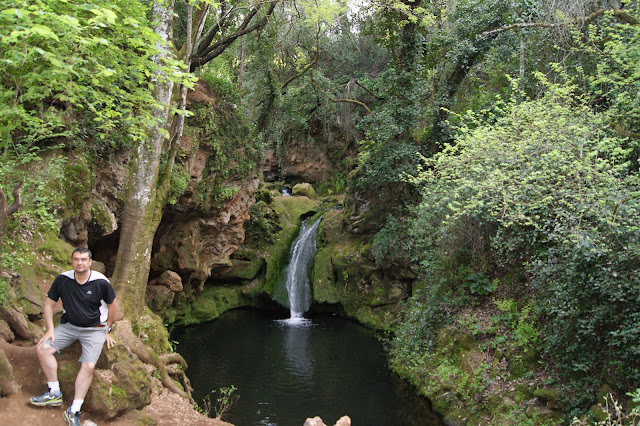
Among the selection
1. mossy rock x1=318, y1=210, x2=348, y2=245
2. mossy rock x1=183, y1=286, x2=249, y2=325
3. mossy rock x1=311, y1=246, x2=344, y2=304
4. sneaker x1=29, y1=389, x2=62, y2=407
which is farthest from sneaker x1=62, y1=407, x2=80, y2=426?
mossy rock x1=318, y1=210, x2=348, y2=245

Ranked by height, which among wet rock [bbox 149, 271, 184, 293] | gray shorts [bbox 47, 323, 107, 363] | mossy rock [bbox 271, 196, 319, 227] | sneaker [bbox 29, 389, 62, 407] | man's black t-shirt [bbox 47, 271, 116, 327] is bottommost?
sneaker [bbox 29, 389, 62, 407]

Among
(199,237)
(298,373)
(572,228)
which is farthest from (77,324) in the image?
(199,237)

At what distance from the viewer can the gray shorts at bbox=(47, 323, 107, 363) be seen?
4922 mm

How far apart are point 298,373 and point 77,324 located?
25.9 ft

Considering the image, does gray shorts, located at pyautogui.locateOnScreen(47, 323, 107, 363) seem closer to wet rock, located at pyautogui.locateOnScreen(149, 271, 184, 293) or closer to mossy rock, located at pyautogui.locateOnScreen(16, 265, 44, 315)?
mossy rock, located at pyautogui.locateOnScreen(16, 265, 44, 315)

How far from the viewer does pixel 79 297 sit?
192 inches

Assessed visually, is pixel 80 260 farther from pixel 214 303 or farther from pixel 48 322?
pixel 214 303

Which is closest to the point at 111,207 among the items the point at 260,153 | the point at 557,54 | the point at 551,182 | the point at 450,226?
the point at 260,153

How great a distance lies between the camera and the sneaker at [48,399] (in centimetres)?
466

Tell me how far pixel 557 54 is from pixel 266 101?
10140mm

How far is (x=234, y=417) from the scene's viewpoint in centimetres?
930

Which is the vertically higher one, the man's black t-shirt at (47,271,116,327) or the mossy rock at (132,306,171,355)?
the man's black t-shirt at (47,271,116,327)

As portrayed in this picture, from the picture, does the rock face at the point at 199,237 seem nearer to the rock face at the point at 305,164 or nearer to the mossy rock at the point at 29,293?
the mossy rock at the point at 29,293

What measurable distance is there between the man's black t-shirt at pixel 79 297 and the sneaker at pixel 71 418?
0.87 m
